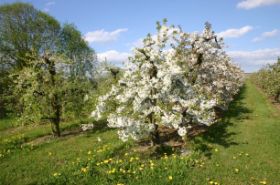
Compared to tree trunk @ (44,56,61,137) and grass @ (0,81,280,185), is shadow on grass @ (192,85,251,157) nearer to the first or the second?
grass @ (0,81,280,185)

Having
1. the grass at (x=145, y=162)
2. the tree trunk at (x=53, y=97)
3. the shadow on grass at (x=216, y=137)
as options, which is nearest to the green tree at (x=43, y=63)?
the tree trunk at (x=53, y=97)

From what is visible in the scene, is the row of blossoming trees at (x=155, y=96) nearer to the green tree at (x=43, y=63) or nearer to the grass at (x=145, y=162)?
the grass at (x=145, y=162)

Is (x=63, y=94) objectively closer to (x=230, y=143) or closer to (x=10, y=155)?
(x=10, y=155)

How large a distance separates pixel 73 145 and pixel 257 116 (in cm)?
1773

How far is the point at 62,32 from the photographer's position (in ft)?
154

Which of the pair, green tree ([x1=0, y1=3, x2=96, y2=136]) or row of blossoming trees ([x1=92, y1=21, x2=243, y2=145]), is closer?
row of blossoming trees ([x1=92, y1=21, x2=243, y2=145])

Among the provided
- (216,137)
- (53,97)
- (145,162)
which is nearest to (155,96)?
(145,162)

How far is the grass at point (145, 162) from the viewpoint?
41.5 ft

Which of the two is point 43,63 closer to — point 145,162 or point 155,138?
A: point 155,138

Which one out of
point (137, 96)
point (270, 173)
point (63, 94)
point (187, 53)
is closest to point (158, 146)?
point (137, 96)

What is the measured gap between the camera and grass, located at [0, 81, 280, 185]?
Answer: 1266cm

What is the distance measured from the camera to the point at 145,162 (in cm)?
1446

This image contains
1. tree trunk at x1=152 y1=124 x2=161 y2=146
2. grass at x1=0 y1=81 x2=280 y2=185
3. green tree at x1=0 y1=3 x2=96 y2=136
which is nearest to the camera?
grass at x1=0 y1=81 x2=280 y2=185

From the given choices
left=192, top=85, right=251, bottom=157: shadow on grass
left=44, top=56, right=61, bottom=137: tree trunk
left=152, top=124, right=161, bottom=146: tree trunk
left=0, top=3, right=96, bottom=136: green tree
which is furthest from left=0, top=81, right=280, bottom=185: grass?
left=0, top=3, right=96, bottom=136: green tree
